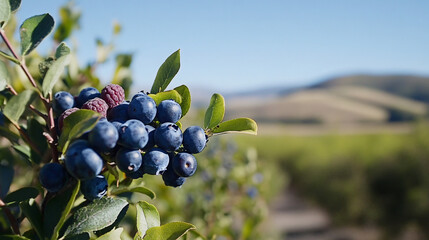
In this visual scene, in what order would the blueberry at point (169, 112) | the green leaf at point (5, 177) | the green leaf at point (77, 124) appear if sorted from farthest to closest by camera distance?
the green leaf at point (5, 177) < the blueberry at point (169, 112) < the green leaf at point (77, 124)

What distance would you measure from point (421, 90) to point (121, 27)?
59.5 metres

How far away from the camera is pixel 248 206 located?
7.42ft

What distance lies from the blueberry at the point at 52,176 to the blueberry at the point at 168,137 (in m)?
0.15

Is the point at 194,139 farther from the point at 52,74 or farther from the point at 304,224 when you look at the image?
the point at 304,224

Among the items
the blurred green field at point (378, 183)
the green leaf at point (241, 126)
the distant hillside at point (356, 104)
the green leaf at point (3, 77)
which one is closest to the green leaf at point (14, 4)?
the green leaf at point (3, 77)

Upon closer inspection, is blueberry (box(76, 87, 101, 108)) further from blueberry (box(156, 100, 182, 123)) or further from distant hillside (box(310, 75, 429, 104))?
distant hillside (box(310, 75, 429, 104))

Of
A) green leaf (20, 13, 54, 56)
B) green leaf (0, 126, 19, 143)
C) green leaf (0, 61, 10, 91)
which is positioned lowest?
green leaf (0, 126, 19, 143)

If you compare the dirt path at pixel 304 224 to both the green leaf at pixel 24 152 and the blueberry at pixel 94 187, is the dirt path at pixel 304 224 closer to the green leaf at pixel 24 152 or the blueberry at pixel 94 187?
the green leaf at pixel 24 152

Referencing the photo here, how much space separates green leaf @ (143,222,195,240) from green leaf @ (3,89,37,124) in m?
0.28

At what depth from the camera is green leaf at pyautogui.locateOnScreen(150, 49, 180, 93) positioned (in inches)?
25.8

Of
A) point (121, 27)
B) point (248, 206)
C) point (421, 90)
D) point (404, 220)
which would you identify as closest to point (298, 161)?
point (404, 220)

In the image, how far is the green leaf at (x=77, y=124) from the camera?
0.48m

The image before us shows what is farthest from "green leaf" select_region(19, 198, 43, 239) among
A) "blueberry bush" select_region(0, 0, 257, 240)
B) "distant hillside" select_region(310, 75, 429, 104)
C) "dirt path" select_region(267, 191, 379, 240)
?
"distant hillside" select_region(310, 75, 429, 104)

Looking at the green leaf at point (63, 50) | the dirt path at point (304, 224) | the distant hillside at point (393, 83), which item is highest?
the green leaf at point (63, 50)
